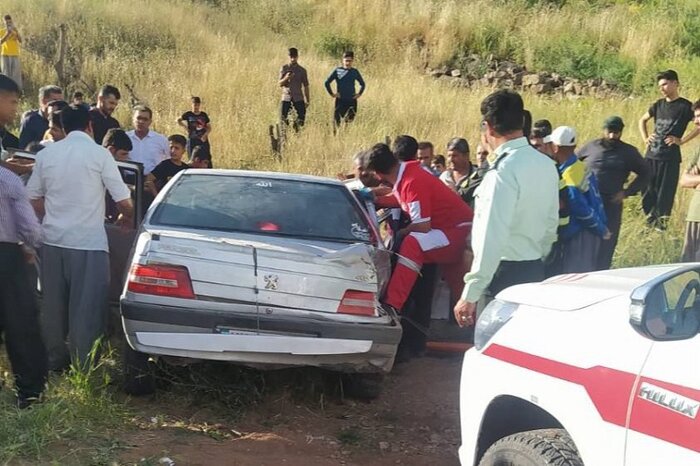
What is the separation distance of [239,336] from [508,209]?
1769 mm

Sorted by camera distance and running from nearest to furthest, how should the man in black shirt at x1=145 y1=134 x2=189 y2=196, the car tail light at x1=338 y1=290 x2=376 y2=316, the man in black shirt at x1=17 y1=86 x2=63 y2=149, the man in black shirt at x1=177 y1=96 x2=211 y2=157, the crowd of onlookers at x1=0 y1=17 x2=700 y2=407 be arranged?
the crowd of onlookers at x1=0 y1=17 x2=700 y2=407 → the car tail light at x1=338 y1=290 x2=376 y2=316 → the man in black shirt at x1=145 y1=134 x2=189 y2=196 → the man in black shirt at x1=17 y1=86 x2=63 y2=149 → the man in black shirt at x1=177 y1=96 x2=211 y2=157

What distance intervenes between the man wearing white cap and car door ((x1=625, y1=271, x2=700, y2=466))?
3796 millimetres

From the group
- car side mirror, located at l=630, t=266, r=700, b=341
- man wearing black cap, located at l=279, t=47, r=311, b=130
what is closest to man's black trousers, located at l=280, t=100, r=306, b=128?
man wearing black cap, located at l=279, t=47, r=311, b=130

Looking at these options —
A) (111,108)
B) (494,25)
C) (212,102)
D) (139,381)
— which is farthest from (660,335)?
(494,25)

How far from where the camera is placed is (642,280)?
3275mm

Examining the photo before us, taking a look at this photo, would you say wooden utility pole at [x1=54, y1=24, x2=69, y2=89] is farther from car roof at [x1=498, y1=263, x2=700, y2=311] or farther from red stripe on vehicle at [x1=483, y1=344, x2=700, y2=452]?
red stripe on vehicle at [x1=483, y1=344, x2=700, y2=452]

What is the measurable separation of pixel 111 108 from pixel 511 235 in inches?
261

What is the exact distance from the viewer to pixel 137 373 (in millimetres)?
5316

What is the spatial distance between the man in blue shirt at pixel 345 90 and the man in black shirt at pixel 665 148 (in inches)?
220

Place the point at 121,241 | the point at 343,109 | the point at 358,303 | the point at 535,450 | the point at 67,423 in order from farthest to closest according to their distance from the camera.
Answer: the point at 343,109
the point at 121,241
the point at 358,303
the point at 67,423
the point at 535,450

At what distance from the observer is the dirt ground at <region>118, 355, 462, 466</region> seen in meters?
4.69

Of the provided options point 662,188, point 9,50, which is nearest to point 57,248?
point 662,188

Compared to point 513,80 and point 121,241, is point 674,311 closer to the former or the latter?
point 121,241

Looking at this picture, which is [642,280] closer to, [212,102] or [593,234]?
[593,234]
